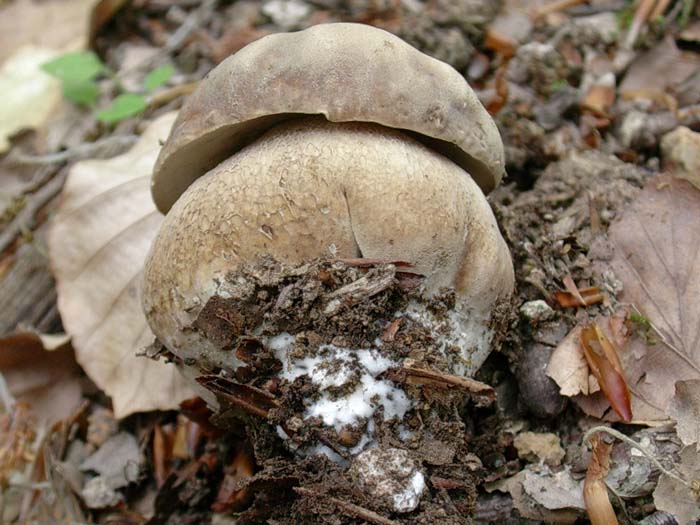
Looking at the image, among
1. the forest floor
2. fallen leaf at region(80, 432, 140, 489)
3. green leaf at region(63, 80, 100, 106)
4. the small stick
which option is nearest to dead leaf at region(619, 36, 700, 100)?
the forest floor

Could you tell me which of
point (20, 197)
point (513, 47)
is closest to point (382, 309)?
point (513, 47)

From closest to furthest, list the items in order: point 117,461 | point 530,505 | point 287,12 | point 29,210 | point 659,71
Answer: point 530,505, point 117,461, point 659,71, point 29,210, point 287,12

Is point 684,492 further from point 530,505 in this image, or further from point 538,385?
point 538,385

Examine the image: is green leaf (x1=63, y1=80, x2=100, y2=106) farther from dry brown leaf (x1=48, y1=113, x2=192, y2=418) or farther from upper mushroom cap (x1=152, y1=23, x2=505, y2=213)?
upper mushroom cap (x1=152, y1=23, x2=505, y2=213)

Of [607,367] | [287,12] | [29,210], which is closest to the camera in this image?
[607,367]

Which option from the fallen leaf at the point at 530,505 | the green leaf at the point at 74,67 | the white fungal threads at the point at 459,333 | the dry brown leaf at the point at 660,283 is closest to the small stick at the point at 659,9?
the dry brown leaf at the point at 660,283

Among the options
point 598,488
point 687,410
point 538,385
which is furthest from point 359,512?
point 687,410

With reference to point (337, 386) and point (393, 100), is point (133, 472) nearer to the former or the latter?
point (337, 386)
